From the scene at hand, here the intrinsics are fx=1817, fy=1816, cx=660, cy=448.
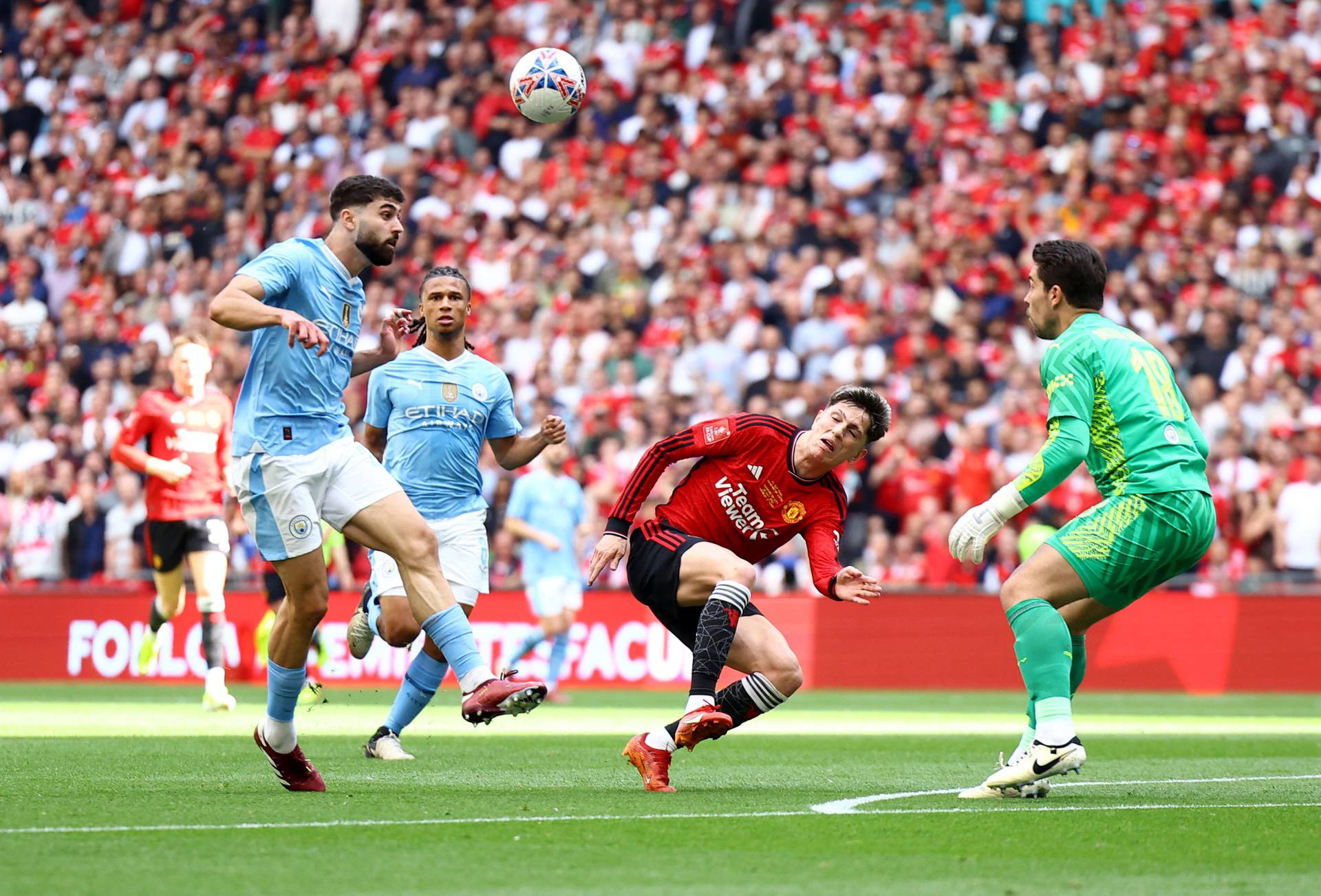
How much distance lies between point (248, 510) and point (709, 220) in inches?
611

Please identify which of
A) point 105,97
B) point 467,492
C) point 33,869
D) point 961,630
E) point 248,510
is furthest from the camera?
point 105,97

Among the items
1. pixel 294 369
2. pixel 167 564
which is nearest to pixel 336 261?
pixel 294 369

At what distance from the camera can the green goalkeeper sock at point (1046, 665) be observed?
718 cm

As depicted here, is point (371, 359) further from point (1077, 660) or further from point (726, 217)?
point (726, 217)

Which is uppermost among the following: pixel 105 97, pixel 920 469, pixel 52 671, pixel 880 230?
pixel 105 97

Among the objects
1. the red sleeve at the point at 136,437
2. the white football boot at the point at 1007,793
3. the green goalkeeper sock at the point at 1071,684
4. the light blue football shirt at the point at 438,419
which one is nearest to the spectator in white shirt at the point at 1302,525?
the light blue football shirt at the point at 438,419

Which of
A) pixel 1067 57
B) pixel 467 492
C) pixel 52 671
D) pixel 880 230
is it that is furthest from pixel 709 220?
pixel 467 492

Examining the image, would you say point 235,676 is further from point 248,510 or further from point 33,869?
point 33,869

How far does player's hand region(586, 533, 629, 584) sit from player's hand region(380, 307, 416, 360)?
1.52 metres

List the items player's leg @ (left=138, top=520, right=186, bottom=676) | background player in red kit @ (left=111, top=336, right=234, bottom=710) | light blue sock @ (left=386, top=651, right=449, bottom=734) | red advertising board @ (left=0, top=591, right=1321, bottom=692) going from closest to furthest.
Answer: light blue sock @ (left=386, top=651, right=449, bottom=734) < background player in red kit @ (left=111, top=336, right=234, bottom=710) < player's leg @ (left=138, top=520, right=186, bottom=676) < red advertising board @ (left=0, top=591, right=1321, bottom=692)

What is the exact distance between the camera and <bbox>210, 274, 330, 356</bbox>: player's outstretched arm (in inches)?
261

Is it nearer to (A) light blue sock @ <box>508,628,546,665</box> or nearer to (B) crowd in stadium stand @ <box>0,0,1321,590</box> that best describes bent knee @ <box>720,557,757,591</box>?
(A) light blue sock @ <box>508,628,546,665</box>

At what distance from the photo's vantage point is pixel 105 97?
26.7 meters

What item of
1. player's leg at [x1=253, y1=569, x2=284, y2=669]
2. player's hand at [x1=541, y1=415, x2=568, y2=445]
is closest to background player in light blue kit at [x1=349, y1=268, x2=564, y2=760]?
player's hand at [x1=541, y1=415, x2=568, y2=445]
